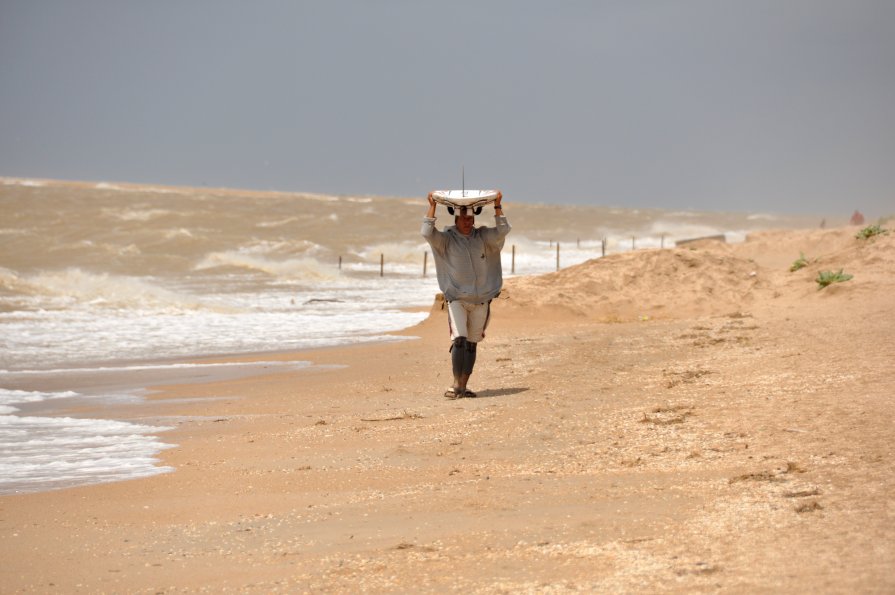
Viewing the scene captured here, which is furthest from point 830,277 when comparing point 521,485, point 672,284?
point 521,485

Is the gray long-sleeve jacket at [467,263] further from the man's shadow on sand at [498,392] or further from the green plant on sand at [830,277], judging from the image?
the green plant on sand at [830,277]

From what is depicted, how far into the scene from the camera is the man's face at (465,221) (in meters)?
9.49

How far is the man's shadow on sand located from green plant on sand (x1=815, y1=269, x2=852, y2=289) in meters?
6.60

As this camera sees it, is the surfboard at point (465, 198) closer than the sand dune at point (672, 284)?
Yes

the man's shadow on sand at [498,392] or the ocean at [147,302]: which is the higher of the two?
the man's shadow on sand at [498,392]

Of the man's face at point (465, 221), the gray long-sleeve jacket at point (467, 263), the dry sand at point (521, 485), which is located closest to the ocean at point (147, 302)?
the dry sand at point (521, 485)

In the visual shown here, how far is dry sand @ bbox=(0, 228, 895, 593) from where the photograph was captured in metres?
4.69

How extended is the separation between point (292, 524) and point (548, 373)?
5.61 metres

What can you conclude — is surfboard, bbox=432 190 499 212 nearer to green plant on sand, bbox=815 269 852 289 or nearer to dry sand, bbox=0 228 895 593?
dry sand, bbox=0 228 895 593

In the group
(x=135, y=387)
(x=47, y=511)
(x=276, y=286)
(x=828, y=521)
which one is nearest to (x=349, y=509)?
(x=47, y=511)

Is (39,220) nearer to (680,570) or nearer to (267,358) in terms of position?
(267,358)

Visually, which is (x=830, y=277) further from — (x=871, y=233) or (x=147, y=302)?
(x=147, y=302)

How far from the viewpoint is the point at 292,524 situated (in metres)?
5.64

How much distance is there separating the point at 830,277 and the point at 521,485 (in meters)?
10.0
